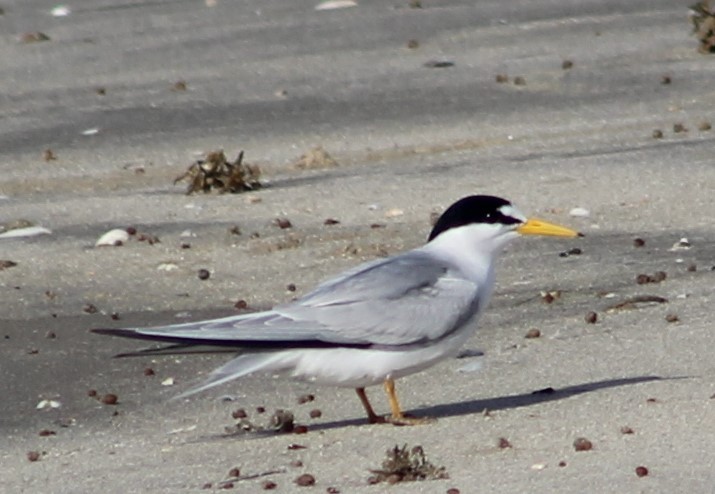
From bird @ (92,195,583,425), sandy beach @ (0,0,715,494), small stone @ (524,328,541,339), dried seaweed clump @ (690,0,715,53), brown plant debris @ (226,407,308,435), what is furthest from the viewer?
dried seaweed clump @ (690,0,715,53)

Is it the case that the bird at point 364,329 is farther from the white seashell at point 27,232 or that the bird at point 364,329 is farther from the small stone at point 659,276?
the white seashell at point 27,232

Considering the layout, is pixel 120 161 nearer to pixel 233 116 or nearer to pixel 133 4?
pixel 233 116

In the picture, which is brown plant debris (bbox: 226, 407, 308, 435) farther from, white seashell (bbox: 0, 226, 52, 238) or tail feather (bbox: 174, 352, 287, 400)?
white seashell (bbox: 0, 226, 52, 238)

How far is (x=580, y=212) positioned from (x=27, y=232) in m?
2.80

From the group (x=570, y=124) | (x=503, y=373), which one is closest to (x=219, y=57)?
(x=570, y=124)

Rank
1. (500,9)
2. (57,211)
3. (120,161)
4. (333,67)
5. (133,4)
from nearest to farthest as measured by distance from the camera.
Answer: (57,211) < (120,161) < (333,67) < (500,9) < (133,4)

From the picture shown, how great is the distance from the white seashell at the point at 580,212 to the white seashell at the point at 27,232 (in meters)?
2.65

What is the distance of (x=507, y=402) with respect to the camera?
549cm

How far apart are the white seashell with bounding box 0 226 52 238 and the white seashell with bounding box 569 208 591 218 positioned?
265 cm

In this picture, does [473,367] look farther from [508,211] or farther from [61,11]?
[61,11]

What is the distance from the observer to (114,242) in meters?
8.33

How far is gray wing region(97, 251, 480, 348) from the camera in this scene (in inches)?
203

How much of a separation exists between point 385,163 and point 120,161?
1.77 m

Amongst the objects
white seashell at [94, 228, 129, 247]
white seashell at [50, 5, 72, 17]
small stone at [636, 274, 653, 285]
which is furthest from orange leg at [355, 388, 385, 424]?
white seashell at [50, 5, 72, 17]
